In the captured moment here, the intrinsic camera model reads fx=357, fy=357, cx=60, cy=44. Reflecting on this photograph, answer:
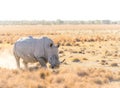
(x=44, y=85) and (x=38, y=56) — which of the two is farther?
(x=38, y=56)

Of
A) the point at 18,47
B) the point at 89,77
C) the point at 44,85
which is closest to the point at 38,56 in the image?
the point at 18,47

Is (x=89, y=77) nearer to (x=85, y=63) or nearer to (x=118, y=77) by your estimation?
(x=118, y=77)

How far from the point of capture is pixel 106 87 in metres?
15.9

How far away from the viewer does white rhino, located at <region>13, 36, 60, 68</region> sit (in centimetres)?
1938

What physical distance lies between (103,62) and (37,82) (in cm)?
1151

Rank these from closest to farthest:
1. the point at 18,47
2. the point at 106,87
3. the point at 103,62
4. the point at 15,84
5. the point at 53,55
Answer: the point at 15,84 < the point at 106,87 < the point at 53,55 < the point at 18,47 < the point at 103,62

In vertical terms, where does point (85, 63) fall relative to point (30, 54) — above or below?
below

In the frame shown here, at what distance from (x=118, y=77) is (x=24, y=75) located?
4.76m

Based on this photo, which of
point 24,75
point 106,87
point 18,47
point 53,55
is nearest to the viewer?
point 106,87

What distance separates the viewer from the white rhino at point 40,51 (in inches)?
763

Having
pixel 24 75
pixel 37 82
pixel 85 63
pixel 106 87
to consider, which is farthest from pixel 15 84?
pixel 85 63

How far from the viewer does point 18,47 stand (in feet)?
69.0

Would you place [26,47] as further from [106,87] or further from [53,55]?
[106,87]

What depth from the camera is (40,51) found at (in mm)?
19625
